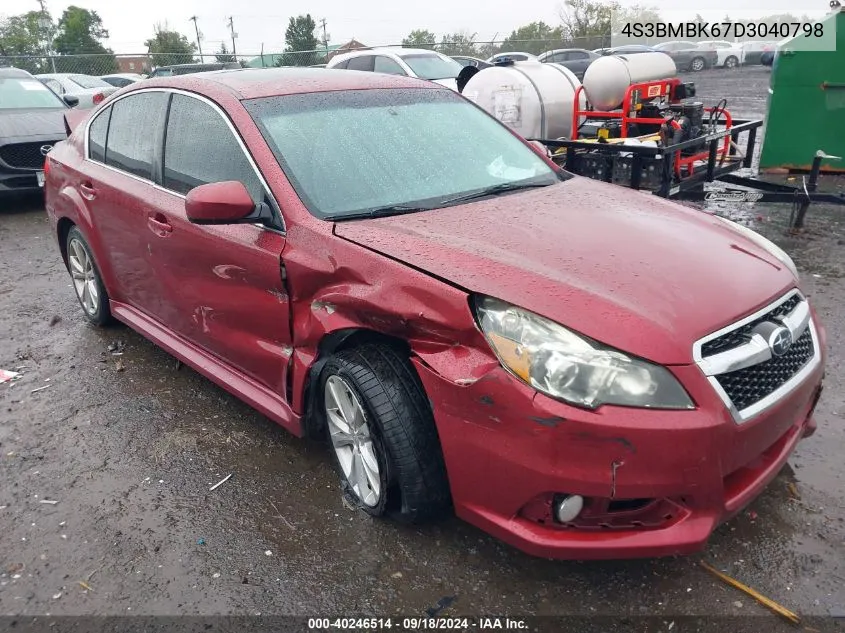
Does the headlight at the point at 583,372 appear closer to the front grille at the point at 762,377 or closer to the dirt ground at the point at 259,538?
the front grille at the point at 762,377

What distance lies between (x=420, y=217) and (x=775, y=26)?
27.2 feet

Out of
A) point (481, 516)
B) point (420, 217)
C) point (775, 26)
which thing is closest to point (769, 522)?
point (481, 516)

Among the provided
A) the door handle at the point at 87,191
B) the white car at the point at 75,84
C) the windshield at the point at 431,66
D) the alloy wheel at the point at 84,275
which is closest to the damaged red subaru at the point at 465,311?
the door handle at the point at 87,191

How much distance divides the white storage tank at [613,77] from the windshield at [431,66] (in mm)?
5503

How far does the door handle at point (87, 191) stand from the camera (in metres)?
4.11

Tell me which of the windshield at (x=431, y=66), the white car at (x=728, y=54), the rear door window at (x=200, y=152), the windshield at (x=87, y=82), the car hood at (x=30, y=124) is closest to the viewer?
the rear door window at (x=200, y=152)

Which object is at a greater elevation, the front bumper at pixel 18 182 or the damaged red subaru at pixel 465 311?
the damaged red subaru at pixel 465 311

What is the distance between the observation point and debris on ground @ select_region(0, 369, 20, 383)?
165 inches

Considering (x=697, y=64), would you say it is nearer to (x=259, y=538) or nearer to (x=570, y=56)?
(x=570, y=56)

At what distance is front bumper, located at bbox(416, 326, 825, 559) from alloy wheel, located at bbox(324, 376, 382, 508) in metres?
0.44

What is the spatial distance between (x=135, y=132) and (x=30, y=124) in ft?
20.3

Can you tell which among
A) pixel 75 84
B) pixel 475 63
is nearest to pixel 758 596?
pixel 475 63

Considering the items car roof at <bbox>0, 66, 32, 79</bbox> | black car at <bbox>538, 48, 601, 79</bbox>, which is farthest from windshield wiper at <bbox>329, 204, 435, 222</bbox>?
black car at <bbox>538, 48, 601, 79</bbox>

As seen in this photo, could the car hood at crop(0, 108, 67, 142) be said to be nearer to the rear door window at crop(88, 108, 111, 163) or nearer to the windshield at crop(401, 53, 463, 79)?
the rear door window at crop(88, 108, 111, 163)
